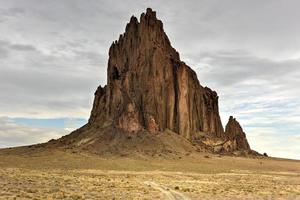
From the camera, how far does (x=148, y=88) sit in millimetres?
136625

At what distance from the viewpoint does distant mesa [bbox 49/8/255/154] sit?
125938 millimetres

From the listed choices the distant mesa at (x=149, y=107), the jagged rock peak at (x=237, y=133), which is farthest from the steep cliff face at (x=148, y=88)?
the jagged rock peak at (x=237, y=133)

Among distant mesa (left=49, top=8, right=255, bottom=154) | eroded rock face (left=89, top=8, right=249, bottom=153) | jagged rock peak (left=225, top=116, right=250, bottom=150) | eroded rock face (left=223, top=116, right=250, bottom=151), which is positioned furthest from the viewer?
jagged rock peak (left=225, top=116, right=250, bottom=150)

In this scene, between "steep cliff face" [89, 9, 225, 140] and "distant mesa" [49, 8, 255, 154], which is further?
"steep cliff face" [89, 9, 225, 140]

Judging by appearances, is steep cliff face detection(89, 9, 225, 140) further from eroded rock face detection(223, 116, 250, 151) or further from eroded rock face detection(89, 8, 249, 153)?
eroded rock face detection(223, 116, 250, 151)

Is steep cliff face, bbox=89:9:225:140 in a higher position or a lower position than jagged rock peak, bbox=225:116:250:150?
higher

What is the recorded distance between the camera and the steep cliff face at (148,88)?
5226 inches

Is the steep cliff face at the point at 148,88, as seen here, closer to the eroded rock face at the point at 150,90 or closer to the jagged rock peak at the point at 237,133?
the eroded rock face at the point at 150,90

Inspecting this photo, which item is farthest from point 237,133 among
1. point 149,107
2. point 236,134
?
point 149,107

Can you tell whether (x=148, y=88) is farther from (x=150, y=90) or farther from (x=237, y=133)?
(x=237, y=133)

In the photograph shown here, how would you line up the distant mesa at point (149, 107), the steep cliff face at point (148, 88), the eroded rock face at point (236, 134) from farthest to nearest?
the eroded rock face at point (236, 134) < the steep cliff face at point (148, 88) < the distant mesa at point (149, 107)

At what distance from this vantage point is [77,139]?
5089 inches

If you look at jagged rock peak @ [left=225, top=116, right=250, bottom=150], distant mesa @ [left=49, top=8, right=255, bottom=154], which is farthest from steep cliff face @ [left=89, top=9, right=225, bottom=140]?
jagged rock peak @ [left=225, top=116, right=250, bottom=150]

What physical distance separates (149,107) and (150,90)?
573 centimetres
